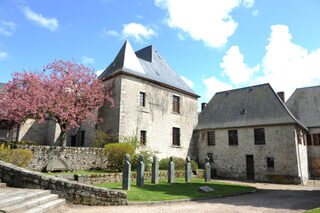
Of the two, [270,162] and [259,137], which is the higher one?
[259,137]

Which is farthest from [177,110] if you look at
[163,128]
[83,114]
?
[83,114]

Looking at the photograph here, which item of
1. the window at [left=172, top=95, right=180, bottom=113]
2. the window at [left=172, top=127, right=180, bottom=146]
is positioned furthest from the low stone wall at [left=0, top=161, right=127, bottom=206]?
the window at [left=172, top=95, right=180, bottom=113]

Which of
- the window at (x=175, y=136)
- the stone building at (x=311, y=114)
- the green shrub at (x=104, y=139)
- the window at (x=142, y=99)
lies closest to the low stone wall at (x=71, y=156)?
the green shrub at (x=104, y=139)

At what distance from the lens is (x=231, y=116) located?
20656 mm

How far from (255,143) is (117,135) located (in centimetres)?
1120

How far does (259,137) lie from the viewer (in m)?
18.2

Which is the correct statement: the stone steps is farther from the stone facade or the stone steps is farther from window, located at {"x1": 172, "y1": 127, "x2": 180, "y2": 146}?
the stone facade

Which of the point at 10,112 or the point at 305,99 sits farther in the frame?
the point at 305,99

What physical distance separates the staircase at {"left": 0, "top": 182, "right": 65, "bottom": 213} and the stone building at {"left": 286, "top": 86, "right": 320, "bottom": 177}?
75.3ft

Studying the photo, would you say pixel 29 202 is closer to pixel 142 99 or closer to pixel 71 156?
pixel 71 156

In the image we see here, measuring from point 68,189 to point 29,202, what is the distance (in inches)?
57.4

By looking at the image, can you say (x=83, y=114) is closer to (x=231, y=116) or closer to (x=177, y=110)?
(x=177, y=110)

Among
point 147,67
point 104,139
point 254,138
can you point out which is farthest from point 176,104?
point 104,139

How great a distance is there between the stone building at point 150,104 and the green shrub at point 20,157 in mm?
5827
